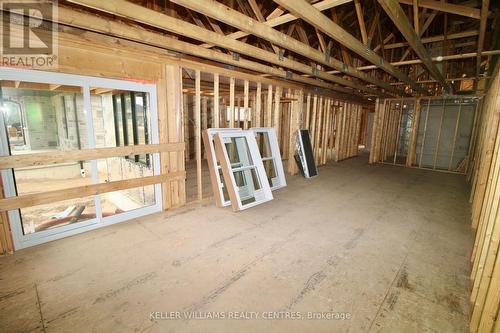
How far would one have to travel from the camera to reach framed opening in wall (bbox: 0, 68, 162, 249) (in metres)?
2.77

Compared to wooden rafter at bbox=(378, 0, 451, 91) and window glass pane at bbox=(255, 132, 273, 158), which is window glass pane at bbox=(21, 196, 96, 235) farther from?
wooden rafter at bbox=(378, 0, 451, 91)

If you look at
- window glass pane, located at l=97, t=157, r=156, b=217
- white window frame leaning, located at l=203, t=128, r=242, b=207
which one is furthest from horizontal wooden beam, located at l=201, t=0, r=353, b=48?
window glass pane, located at l=97, t=157, r=156, b=217

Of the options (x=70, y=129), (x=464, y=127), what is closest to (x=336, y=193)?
(x=464, y=127)

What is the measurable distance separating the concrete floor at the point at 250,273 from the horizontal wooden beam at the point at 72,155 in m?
1.03

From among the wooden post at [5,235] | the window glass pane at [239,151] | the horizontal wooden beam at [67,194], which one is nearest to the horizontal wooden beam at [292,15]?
the window glass pane at [239,151]

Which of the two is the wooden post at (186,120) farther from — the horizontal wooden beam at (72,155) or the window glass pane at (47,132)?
the horizontal wooden beam at (72,155)

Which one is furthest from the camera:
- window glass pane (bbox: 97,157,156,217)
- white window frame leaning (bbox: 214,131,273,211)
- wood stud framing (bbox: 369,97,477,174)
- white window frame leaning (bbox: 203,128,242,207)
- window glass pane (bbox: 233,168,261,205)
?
wood stud framing (bbox: 369,97,477,174)

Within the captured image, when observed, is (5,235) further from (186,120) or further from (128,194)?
(186,120)

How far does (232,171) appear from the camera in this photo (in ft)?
13.1

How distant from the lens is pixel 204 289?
2.09m

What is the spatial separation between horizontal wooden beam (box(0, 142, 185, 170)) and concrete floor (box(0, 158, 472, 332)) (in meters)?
1.03

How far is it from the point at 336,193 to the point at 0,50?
5571 mm

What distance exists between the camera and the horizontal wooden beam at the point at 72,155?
99.7 inches

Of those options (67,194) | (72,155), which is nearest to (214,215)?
(67,194)
